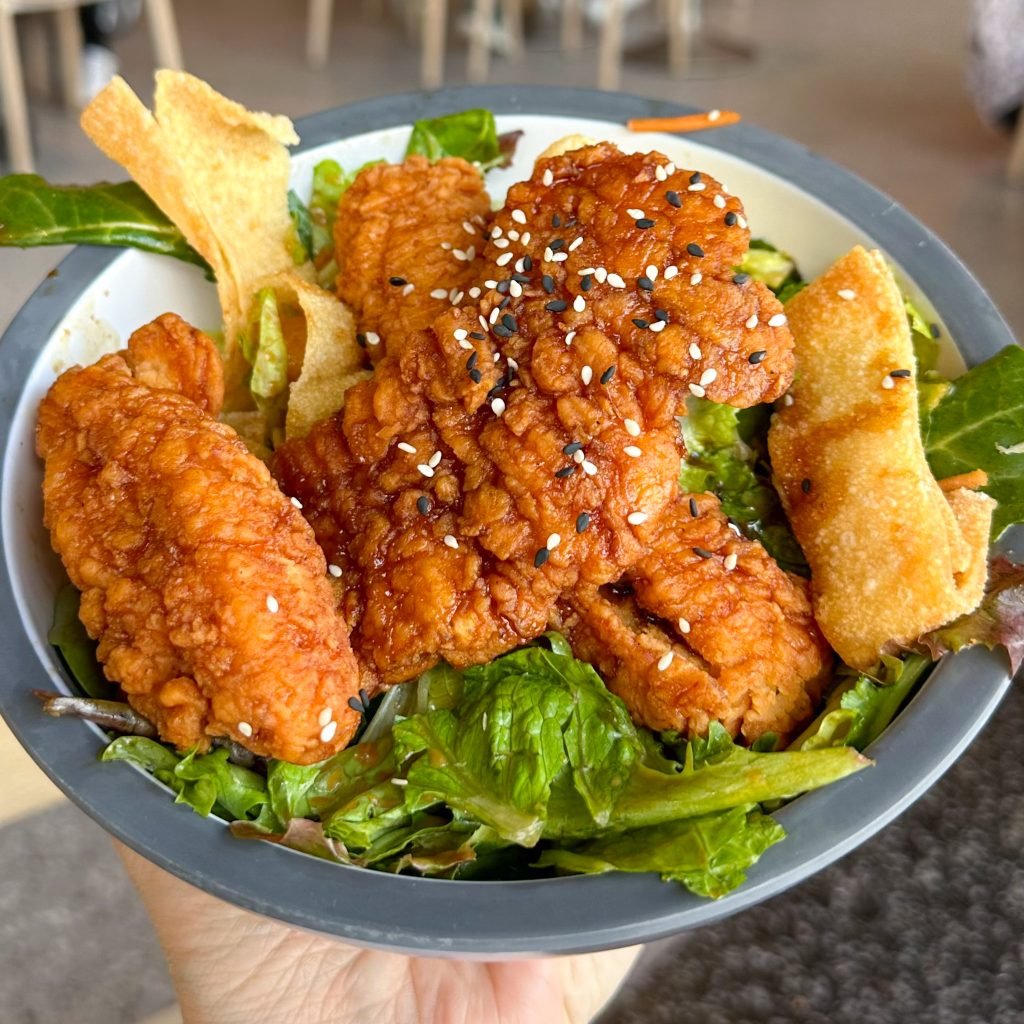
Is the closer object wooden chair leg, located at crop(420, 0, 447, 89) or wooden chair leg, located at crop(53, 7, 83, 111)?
wooden chair leg, located at crop(53, 7, 83, 111)

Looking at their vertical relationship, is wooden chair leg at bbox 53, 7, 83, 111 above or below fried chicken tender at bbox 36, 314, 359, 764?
above

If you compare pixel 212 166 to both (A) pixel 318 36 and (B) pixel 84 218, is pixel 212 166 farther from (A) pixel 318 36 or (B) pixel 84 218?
(A) pixel 318 36

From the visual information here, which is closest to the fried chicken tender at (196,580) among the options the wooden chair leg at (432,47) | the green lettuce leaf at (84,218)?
the green lettuce leaf at (84,218)

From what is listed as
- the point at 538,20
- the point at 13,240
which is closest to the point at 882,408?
the point at 13,240

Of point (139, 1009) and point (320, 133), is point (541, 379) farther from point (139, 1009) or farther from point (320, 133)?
point (139, 1009)

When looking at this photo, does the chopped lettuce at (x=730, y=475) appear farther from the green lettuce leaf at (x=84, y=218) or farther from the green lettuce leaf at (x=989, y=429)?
the green lettuce leaf at (x=84, y=218)

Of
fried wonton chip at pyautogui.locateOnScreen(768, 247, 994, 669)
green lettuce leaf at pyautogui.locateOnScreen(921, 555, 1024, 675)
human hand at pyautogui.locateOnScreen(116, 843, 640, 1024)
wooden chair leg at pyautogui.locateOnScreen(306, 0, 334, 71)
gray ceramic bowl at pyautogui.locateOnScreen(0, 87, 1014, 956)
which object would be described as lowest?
human hand at pyautogui.locateOnScreen(116, 843, 640, 1024)

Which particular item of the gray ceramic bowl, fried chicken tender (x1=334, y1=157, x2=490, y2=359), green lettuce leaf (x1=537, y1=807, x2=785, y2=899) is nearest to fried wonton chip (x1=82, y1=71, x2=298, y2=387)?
fried chicken tender (x1=334, y1=157, x2=490, y2=359)

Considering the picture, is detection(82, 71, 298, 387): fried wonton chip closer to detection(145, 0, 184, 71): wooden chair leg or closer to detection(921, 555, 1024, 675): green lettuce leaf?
detection(921, 555, 1024, 675): green lettuce leaf
